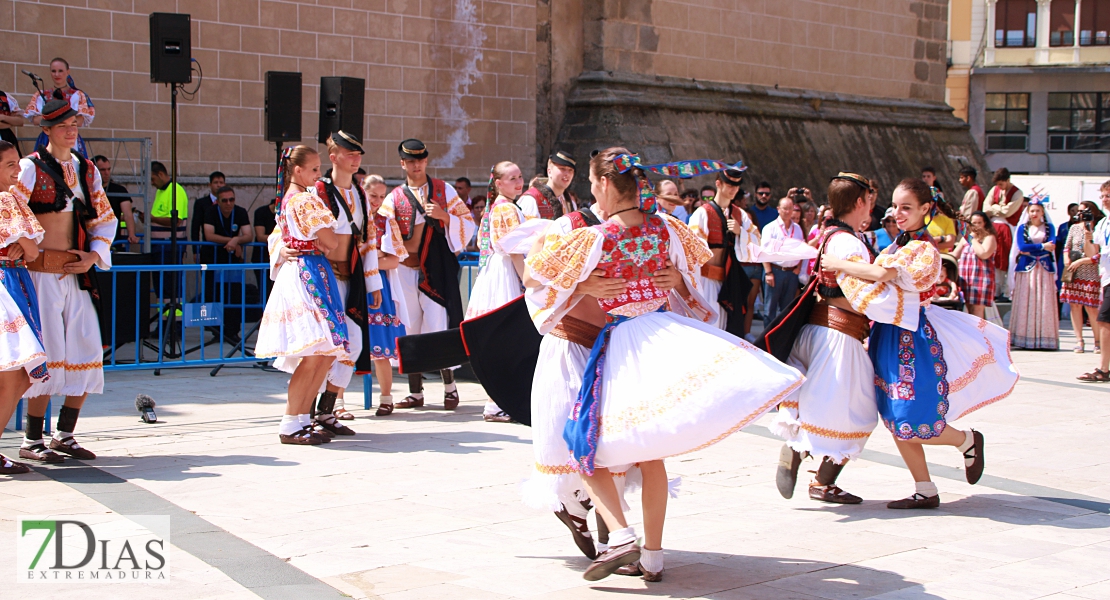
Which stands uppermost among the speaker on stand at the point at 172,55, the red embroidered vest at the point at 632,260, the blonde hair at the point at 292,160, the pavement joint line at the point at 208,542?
the speaker on stand at the point at 172,55

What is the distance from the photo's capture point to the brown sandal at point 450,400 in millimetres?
8891

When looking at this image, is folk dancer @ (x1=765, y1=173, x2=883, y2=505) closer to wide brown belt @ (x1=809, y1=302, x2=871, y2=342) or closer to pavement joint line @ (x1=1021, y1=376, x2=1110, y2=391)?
wide brown belt @ (x1=809, y1=302, x2=871, y2=342)

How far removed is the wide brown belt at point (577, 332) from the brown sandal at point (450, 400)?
4382mm

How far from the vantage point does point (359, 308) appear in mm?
7609

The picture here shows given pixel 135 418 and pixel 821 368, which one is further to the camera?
pixel 135 418

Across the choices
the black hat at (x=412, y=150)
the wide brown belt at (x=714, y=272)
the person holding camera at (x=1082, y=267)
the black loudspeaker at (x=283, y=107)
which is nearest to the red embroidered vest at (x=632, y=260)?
the black hat at (x=412, y=150)

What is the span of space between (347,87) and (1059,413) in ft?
23.9

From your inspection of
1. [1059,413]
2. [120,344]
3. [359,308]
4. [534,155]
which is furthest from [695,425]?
[534,155]

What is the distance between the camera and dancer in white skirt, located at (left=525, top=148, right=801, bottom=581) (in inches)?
164

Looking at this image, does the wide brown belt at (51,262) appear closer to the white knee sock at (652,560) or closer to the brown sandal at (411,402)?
the brown sandal at (411,402)

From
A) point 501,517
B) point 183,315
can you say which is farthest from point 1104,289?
point 183,315

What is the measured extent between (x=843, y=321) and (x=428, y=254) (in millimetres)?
4042

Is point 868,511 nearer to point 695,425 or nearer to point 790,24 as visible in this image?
point 695,425

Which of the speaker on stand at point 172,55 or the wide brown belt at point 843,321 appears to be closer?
the wide brown belt at point 843,321
